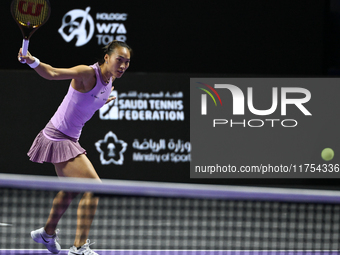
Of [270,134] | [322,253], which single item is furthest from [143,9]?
[322,253]

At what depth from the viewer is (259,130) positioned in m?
6.68

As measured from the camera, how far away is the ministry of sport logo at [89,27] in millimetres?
6703

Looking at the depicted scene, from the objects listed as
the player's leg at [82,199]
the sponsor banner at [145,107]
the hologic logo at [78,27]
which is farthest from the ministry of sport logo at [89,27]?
the player's leg at [82,199]

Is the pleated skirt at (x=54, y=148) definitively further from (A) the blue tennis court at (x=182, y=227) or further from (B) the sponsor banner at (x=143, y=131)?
(B) the sponsor banner at (x=143, y=131)

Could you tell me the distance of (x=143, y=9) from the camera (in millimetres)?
6691

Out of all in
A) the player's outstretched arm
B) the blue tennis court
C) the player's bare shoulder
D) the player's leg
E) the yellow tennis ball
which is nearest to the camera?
the player's outstretched arm

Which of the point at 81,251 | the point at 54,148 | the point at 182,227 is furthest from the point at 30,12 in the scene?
the point at 182,227

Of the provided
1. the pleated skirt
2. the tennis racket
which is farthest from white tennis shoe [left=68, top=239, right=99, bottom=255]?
the tennis racket

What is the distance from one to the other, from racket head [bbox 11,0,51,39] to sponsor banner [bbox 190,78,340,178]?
10.7ft

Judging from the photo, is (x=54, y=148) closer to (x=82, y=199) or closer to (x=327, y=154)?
(x=82, y=199)

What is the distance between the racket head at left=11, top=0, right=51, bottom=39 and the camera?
11.6 feet

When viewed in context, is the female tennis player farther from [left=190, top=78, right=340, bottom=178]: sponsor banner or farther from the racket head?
[left=190, top=78, right=340, bottom=178]: sponsor banner

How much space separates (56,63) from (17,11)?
126 inches

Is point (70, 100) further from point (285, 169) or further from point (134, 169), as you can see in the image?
point (285, 169)
